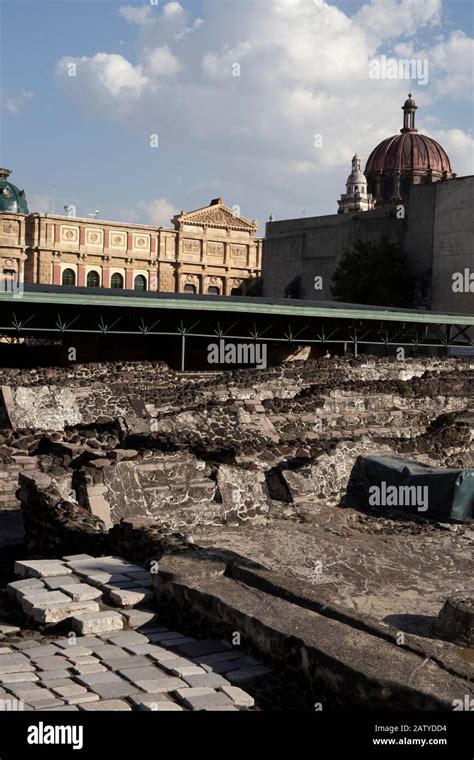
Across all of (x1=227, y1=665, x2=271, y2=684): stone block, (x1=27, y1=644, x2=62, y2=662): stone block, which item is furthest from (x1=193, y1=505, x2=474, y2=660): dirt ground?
(x1=27, y1=644, x2=62, y2=662): stone block

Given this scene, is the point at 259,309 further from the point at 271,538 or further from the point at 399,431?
the point at 271,538

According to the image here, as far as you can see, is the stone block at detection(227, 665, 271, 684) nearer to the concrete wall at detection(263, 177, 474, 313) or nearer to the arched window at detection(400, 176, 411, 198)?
the concrete wall at detection(263, 177, 474, 313)

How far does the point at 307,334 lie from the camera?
1221 inches

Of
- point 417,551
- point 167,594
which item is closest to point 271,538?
point 417,551

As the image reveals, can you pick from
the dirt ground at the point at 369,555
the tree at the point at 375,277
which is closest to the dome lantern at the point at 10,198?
the tree at the point at 375,277

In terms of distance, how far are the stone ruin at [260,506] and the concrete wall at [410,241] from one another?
26.1m

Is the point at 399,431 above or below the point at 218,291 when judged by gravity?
below

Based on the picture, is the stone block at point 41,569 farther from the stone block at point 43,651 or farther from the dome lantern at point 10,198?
the dome lantern at point 10,198

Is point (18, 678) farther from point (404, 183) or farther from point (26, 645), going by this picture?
point (404, 183)

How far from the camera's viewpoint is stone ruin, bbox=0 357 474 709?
264 inches

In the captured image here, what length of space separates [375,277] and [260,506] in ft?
120

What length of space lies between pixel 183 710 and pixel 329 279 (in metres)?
47.2

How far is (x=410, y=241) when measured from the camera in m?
48.8

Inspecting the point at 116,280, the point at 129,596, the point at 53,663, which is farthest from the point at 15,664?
the point at 116,280
